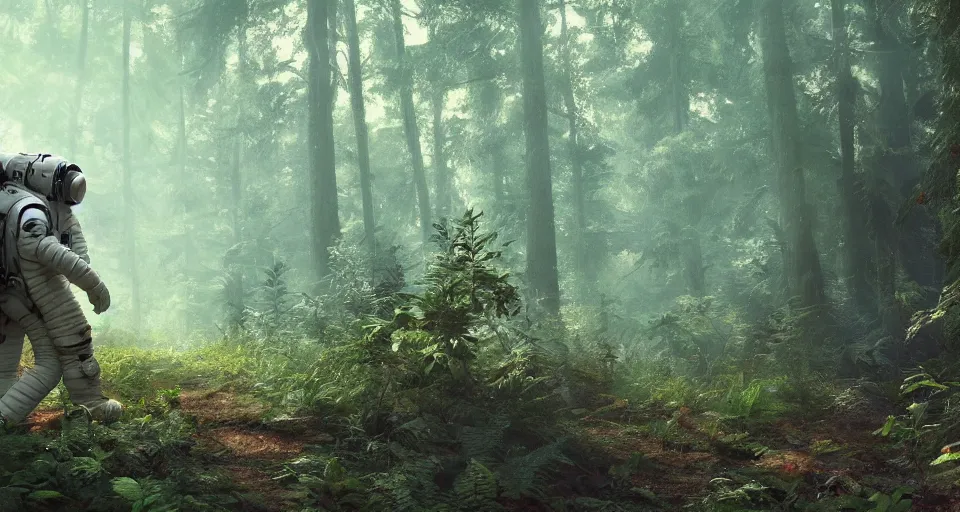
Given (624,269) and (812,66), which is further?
(624,269)

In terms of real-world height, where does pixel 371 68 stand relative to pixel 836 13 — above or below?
above

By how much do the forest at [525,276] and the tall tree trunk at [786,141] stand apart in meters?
0.08

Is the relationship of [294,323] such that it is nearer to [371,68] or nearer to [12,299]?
[12,299]

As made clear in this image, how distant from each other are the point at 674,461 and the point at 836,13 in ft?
54.0

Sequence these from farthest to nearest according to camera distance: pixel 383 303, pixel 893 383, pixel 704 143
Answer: pixel 704 143
pixel 893 383
pixel 383 303

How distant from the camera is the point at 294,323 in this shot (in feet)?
41.0

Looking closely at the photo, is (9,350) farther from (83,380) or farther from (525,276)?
(525,276)

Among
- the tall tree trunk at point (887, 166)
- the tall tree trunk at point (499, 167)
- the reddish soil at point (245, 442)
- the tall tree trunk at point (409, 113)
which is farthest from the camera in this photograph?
the tall tree trunk at point (499, 167)

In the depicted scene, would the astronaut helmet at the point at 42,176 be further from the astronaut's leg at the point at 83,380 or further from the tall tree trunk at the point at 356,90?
the tall tree trunk at the point at 356,90

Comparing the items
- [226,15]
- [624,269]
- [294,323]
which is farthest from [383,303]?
[624,269]

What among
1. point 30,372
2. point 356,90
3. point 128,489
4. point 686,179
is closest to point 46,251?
point 30,372

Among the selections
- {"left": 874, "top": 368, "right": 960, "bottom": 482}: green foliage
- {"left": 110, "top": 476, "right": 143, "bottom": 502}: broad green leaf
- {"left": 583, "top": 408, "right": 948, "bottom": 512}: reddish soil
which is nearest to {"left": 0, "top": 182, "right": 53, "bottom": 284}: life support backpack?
{"left": 110, "top": 476, "right": 143, "bottom": 502}: broad green leaf

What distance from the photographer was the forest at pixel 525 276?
5238 mm

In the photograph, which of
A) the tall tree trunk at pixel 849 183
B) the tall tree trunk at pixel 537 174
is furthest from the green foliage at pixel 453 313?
the tall tree trunk at pixel 849 183
